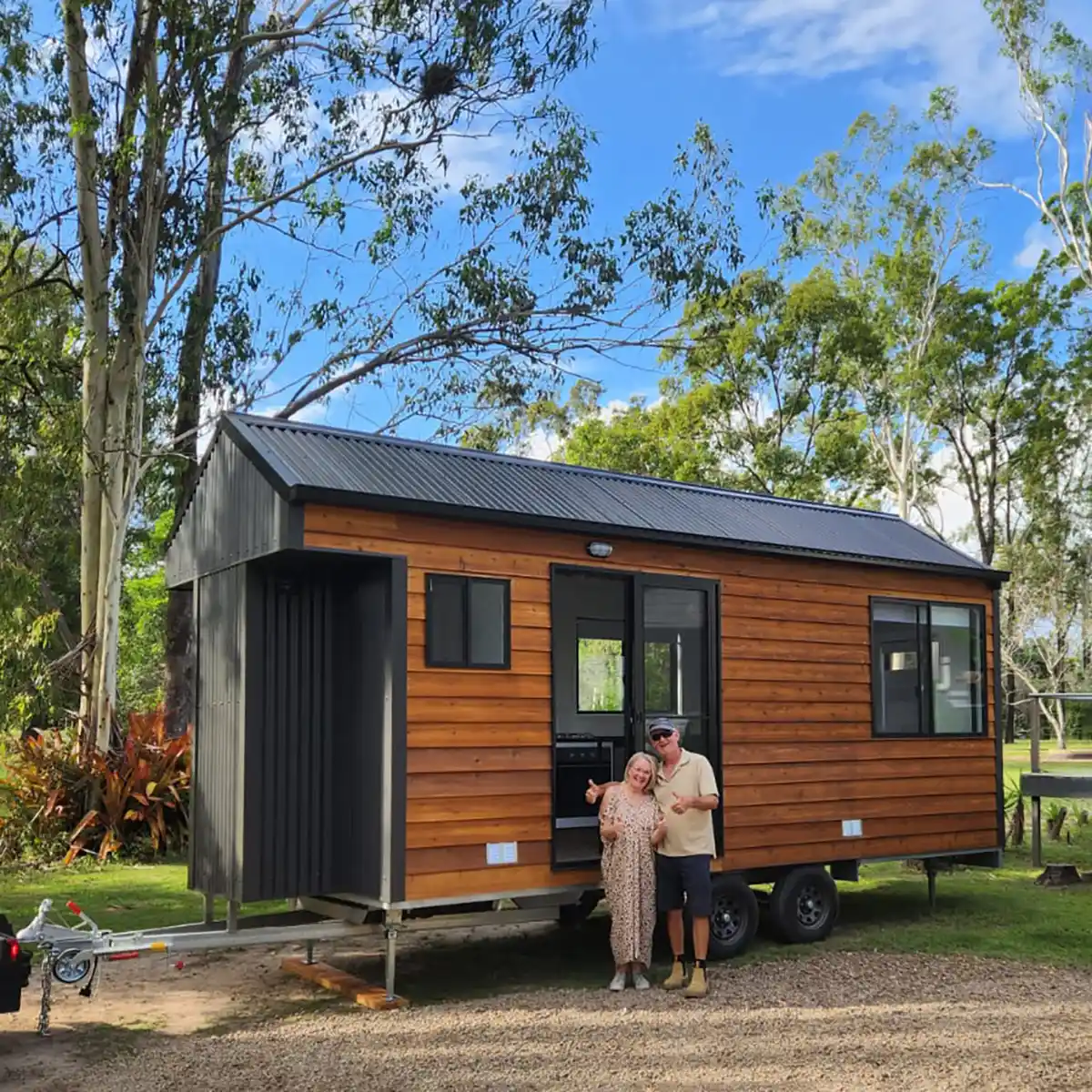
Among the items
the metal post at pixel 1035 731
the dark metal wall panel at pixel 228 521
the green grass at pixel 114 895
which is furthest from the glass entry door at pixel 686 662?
the metal post at pixel 1035 731

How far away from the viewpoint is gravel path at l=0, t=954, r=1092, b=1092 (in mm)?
5469

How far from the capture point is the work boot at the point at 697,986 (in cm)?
692

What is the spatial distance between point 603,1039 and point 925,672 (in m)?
4.71

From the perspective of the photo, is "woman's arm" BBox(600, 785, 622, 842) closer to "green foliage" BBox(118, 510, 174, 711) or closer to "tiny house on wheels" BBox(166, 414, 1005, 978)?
"tiny house on wheels" BBox(166, 414, 1005, 978)

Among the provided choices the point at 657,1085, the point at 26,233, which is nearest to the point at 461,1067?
the point at 657,1085

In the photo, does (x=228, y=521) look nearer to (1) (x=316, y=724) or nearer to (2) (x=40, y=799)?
(1) (x=316, y=724)

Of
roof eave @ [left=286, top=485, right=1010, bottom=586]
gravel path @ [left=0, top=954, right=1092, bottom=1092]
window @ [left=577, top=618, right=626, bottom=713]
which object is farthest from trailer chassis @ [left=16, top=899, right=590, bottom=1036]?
window @ [left=577, top=618, right=626, bottom=713]

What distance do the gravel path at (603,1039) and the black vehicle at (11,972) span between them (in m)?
0.45

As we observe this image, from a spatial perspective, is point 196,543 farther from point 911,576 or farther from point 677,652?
point 911,576

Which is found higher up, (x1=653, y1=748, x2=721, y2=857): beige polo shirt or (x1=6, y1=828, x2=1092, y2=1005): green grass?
(x1=653, y1=748, x2=721, y2=857): beige polo shirt

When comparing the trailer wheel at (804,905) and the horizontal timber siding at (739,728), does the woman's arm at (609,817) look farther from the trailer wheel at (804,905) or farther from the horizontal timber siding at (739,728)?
the trailer wheel at (804,905)

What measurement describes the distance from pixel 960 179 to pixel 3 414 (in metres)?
22.9

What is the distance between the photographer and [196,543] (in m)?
7.77

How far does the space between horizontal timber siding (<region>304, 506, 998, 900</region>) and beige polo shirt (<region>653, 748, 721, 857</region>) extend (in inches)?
25.4
